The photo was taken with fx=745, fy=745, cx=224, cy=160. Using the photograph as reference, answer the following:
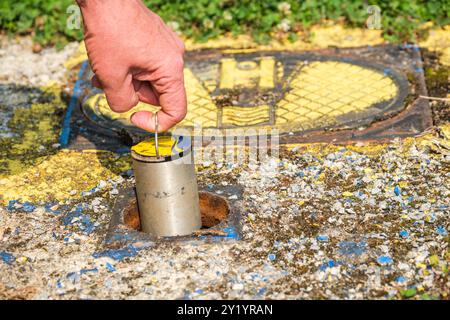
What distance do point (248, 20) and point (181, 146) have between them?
2.71 m

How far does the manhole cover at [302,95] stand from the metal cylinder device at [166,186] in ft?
3.37

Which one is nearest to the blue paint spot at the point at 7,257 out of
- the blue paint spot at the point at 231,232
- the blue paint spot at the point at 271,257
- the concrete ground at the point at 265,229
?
the concrete ground at the point at 265,229

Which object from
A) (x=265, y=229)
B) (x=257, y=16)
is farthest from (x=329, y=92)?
(x=265, y=229)

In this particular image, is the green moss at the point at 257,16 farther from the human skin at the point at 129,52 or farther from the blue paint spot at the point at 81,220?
the human skin at the point at 129,52

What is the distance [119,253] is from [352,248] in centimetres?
102

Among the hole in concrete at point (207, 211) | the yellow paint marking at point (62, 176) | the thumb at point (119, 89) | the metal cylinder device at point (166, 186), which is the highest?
the thumb at point (119, 89)

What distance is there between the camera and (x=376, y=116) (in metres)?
4.42

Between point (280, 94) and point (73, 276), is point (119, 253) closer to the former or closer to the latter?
point (73, 276)

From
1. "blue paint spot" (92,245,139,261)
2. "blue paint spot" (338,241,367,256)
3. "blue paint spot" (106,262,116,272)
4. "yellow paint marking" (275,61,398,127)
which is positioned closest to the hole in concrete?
"blue paint spot" (92,245,139,261)

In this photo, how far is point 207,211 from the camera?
3.74 metres

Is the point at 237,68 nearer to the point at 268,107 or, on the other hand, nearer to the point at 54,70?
the point at 268,107

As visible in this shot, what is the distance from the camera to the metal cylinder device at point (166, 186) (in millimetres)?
3258

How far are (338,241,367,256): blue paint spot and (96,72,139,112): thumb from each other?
1.10 m

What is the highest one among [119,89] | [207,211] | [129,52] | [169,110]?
[129,52]
